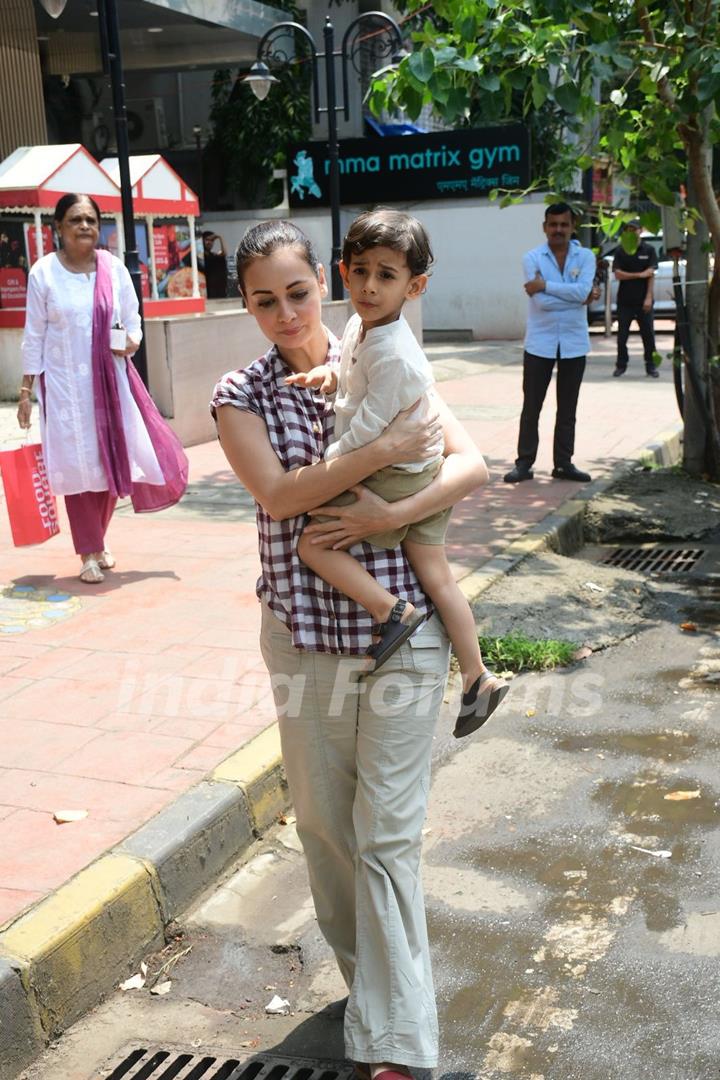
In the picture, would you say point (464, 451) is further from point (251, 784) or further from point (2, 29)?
point (2, 29)

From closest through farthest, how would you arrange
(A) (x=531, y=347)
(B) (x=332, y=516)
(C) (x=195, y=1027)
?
(B) (x=332, y=516) → (C) (x=195, y=1027) → (A) (x=531, y=347)

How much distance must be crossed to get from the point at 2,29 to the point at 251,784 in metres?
15.5

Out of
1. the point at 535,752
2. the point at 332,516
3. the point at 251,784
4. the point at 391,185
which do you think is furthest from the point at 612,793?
the point at 391,185

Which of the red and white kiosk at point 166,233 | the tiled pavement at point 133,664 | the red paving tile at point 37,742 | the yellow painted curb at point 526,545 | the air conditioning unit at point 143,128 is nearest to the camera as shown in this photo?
the tiled pavement at point 133,664

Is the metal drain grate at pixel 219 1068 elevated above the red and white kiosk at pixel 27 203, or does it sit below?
below

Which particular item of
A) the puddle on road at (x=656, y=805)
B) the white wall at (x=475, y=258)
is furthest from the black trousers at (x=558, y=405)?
the white wall at (x=475, y=258)

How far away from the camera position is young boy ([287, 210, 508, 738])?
8.42ft

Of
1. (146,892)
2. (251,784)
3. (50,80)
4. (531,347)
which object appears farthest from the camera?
(50,80)

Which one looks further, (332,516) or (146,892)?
(146,892)

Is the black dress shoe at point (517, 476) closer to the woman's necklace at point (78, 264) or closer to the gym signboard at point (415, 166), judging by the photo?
the woman's necklace at point (78, 264)

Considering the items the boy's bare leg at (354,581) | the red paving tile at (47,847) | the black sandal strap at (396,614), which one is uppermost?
the boy's bare leg at (354,581)

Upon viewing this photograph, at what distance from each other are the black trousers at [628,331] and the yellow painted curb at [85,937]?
12997 millimetres

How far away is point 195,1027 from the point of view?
314cm

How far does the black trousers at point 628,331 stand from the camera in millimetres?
15508
